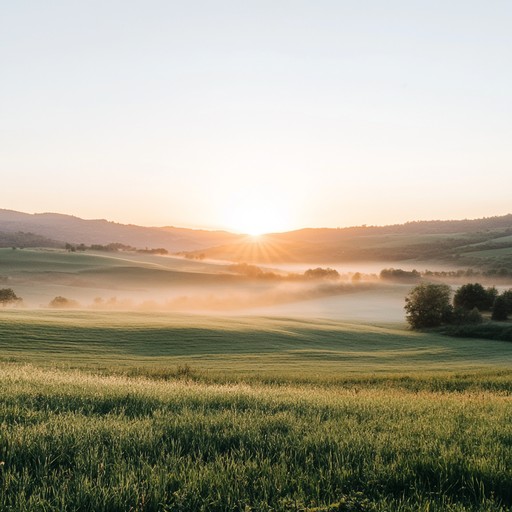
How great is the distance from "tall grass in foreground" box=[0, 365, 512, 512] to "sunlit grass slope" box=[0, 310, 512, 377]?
68.2 feet

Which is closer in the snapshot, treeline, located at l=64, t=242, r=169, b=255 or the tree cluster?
the tree cluster

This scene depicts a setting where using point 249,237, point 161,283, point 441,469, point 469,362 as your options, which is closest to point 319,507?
point 441,469

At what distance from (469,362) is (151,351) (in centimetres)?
2206

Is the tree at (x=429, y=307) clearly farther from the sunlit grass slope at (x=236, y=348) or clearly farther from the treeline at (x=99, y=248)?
the treeline at (x=99, y=248)

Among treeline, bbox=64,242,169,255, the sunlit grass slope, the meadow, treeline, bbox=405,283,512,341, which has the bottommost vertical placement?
the sunlit grass slope

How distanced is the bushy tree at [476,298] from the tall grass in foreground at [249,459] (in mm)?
66300

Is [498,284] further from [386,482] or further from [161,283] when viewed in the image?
[386,482]

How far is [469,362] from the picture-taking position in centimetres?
3809

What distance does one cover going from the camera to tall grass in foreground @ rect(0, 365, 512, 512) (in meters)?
3.80

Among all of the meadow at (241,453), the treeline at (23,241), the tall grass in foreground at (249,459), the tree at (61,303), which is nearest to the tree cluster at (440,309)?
the tree at (61,303)

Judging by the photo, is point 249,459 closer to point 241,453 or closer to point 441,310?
point 241,453

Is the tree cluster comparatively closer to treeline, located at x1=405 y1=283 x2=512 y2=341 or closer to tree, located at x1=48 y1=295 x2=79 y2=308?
treeline, located at x1=405 y1=283 x2=512 y2=341

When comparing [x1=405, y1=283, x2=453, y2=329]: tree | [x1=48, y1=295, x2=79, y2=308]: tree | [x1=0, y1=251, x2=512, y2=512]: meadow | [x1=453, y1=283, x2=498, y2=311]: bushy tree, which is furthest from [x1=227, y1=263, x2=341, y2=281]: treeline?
[x1=0, y1=251, x2=512, y2=512]: meadow

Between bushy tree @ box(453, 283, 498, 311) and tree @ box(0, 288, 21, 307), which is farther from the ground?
bushy tree @ box(453, 283, 498, 311)
